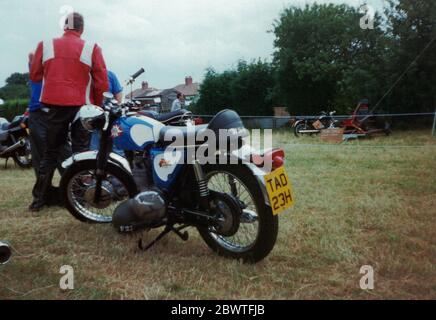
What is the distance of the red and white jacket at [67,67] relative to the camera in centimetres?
363

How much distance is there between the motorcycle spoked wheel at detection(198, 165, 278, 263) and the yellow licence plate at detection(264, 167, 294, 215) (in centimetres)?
6

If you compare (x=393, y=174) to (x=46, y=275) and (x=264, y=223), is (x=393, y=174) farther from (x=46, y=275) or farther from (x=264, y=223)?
(x=46, y=275)

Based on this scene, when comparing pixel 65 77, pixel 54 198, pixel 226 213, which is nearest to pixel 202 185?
pixel 226 213

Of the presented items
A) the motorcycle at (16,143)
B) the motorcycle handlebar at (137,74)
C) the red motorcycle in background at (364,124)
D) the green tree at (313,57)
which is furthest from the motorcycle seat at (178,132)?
the green tree at (313,57)

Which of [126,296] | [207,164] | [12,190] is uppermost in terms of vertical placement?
[207,164]

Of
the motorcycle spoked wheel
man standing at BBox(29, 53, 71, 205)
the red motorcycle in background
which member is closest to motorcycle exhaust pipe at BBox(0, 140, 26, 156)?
man standing at BBox(29, 53, 71, 205)

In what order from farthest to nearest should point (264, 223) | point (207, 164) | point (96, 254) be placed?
point (96, 254), point (207, 164), point (264, 223)

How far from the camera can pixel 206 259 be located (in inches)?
Answer: 107

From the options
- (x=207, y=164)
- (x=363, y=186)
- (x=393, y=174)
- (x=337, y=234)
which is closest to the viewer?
(x=207, y=164)

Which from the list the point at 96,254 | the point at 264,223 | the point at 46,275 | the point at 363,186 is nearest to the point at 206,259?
the point at 264,223

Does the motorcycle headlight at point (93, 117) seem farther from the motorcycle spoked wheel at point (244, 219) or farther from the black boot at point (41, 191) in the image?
the black boot at point (41, 191)

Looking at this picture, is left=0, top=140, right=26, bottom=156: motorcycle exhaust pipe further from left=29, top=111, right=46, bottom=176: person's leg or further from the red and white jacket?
the red and white jacket

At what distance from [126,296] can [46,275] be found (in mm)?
618

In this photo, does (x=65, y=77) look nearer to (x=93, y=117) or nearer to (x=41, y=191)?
(x=93, y=117)
